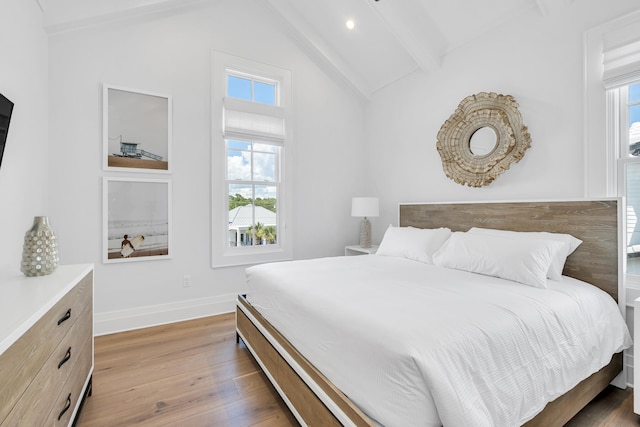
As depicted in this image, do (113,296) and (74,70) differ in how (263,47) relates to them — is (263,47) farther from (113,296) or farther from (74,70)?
(113,296)

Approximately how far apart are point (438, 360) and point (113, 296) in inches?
119

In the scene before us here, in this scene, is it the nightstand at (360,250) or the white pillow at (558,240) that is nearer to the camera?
the white pillow at (558,240)

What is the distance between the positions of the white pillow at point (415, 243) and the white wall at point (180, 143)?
1.18m

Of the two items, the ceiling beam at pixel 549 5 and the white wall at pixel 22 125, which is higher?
the ceiling beam at pixel 549 5

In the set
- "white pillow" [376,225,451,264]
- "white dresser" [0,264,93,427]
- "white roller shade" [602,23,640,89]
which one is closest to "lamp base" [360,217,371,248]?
"white pillow" [376,225,451,264]

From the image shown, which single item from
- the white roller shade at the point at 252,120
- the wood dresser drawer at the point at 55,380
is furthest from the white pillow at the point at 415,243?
the wood dresser drawer at the point at 55,380

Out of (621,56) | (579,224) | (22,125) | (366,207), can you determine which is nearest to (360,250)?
(366,207)

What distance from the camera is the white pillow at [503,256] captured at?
2.00m

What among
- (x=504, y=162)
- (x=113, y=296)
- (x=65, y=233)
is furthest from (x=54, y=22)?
(x=504, y=162)

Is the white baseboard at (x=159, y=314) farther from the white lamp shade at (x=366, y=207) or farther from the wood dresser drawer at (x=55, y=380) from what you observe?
the white lamp shade at (x=366, y=207)

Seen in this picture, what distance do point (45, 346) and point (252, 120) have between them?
2892 mm

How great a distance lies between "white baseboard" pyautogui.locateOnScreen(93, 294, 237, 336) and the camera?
291cm

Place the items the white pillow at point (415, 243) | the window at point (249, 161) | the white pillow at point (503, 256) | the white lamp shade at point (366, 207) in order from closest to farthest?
the white pillow at point (503, 256) → the white pillow at point (415, 243) → the window at point (249, 161) → the white lamp shade at point (366, 207)

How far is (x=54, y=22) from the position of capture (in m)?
2.58
